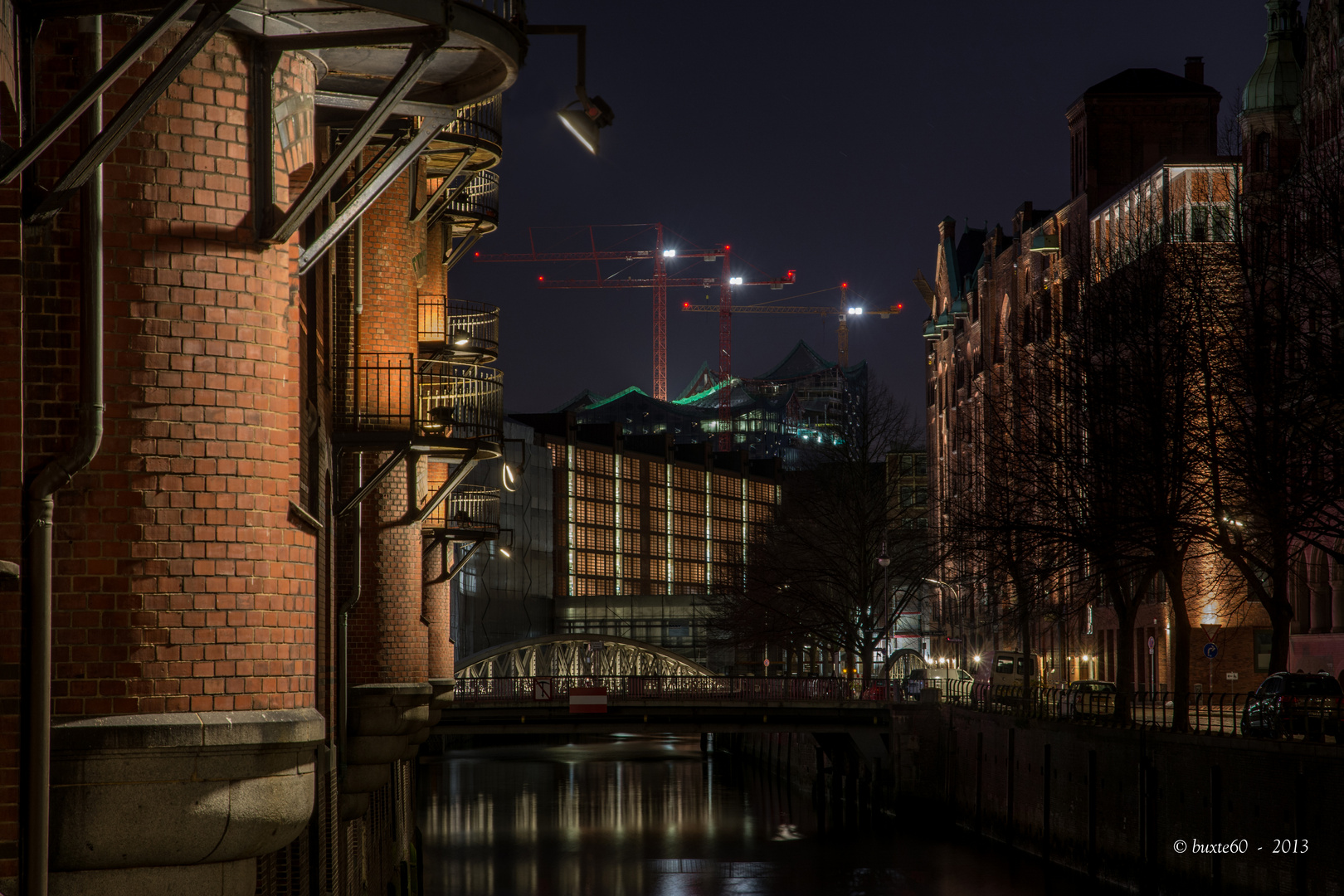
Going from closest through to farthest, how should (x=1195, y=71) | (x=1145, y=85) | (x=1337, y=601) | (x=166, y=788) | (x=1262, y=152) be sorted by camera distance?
(x=166, y=788) → (x=1337, y=601) → (x=1262, y=152) → (x=1145, y=85) → (x=1195, y=71)

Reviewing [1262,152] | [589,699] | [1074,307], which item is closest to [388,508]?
[1074,307]

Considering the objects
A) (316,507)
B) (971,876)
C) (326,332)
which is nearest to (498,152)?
(326,332)

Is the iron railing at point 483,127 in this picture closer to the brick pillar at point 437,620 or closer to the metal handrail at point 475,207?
the metal handrail at point 475,207

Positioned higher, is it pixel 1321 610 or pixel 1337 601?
pixel 1337 601

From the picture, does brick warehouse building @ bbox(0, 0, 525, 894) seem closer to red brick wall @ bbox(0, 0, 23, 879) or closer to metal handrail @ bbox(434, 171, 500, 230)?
red brick wall @ bbox(0, 0, 23, 879)

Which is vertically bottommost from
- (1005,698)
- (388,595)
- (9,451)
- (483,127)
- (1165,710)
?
(1005,698)

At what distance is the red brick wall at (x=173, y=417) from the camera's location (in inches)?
282

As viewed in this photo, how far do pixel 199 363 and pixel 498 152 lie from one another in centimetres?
1518

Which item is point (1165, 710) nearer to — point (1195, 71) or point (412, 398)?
point (412, 398)

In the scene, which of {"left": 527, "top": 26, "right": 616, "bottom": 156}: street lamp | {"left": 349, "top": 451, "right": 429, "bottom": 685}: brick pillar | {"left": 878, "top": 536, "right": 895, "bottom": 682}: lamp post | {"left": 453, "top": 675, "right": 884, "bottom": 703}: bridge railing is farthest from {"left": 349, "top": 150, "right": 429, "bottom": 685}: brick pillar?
{"left": 878, "top": 536, "right": 895, "bottom": 682}: lamp post

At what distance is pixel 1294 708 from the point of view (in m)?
26.2

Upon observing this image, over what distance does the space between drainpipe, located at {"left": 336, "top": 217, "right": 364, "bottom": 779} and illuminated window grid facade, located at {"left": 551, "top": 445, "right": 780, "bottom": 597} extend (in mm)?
83992

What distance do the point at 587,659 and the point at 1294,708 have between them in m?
44.6

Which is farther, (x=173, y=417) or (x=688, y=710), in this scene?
(x=688, y=710)
